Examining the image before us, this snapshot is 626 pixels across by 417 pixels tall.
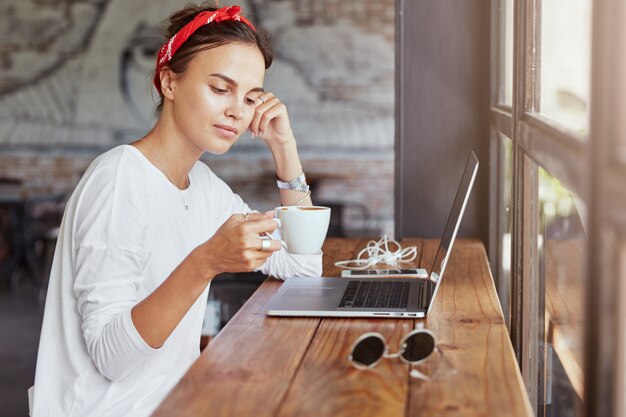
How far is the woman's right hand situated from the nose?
1.47 feet

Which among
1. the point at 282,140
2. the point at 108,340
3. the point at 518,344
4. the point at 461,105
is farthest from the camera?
the point at 461,105

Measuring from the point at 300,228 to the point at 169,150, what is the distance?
49 cm

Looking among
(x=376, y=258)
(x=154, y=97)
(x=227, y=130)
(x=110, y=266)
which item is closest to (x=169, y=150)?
(x=227, y=130)

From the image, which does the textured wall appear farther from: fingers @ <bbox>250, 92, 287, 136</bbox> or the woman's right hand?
the woman's right hand

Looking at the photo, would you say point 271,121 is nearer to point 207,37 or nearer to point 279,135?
point 279,135

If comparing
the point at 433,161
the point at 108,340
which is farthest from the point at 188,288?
the point at 433,161

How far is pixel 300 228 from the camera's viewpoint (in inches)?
57.7

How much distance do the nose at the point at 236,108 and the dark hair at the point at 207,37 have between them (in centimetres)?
13

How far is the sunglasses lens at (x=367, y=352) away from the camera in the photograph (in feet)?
3.86

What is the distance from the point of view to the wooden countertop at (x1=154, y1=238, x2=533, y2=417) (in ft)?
3.37

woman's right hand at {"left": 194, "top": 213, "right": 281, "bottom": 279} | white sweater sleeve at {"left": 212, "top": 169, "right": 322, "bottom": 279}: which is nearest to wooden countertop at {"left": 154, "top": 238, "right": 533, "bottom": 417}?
woman's right hand at {"left": 194, "top": 213, "right": 281, "bottom": 279}

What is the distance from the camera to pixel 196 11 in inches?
74.7

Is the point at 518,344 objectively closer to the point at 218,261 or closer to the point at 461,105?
the point at 218,261

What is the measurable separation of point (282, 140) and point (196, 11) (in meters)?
0.38
